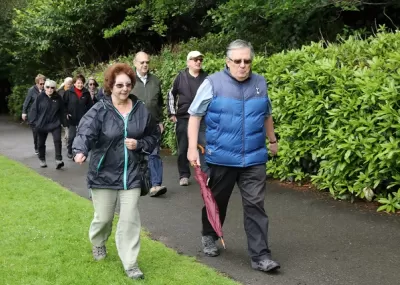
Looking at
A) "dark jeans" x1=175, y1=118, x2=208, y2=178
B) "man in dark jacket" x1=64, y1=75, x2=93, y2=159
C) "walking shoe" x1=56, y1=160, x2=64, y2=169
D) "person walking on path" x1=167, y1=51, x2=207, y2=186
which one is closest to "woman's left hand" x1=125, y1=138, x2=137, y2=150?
"person walking on path" x1=167, y1=51, x2=207, y2=186

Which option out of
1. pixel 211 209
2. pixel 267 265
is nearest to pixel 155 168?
pixel 211 209

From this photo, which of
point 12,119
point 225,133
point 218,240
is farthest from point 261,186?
point 12,119

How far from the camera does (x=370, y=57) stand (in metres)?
7.36

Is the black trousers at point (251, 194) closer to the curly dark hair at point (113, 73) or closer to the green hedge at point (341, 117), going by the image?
the curly dark hair at point (113, 73)

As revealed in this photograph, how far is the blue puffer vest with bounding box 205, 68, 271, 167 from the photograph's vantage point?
4984 mm

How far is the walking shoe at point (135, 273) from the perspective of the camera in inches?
188

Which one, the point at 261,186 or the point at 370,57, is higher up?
the point at 370,57

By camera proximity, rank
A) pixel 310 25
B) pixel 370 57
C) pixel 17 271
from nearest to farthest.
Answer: pixel 17 271, pixel 370 57, pixel 310 25

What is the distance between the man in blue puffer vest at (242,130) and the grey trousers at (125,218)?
71cm

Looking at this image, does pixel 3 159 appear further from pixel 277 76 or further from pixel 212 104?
pixel 212 104

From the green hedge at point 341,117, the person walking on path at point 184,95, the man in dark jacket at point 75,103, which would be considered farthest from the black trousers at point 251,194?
the man in dark jacket at point 75,103

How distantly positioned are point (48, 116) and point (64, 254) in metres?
6.43

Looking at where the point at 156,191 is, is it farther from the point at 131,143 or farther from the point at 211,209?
the point at 131,143

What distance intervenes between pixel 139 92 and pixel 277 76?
2.09 meters
